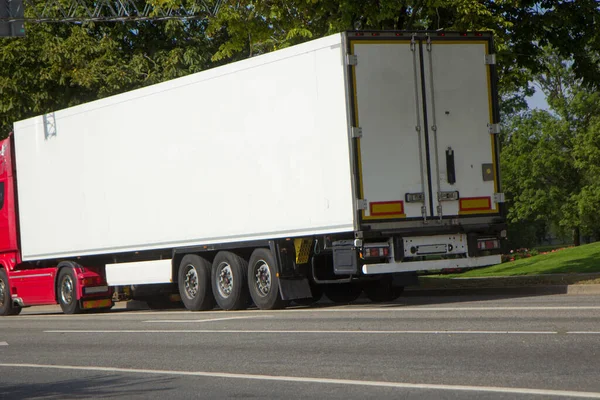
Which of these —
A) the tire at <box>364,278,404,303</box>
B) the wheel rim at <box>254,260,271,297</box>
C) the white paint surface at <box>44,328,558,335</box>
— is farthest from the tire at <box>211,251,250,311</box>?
the white paint surface at <box>44,328,558,335</box>

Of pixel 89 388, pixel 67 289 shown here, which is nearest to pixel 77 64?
pixel 67 289

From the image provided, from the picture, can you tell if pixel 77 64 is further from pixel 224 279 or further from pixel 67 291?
pixel 224 279

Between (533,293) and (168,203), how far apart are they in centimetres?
626

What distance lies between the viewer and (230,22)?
2131 cm

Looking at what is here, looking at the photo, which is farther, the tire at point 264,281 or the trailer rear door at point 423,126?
the tire at point 264,281

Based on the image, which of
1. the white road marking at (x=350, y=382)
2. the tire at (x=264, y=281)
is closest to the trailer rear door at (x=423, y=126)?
the tire at (x=264, y=281)

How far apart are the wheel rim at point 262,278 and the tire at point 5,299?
27.5ft

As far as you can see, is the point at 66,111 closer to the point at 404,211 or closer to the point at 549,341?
the point at 404,211

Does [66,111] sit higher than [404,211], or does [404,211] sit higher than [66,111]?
[66,111]

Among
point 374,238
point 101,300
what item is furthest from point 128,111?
point 374,238

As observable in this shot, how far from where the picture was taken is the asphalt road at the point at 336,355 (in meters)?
8.27

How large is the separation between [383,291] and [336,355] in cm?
850

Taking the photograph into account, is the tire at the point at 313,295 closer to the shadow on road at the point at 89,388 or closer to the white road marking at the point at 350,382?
the white road marking at the point at 350,382

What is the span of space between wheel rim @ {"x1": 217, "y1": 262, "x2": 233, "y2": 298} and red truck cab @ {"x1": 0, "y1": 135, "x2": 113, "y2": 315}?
4341mm
